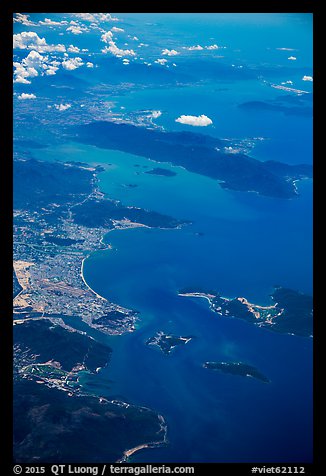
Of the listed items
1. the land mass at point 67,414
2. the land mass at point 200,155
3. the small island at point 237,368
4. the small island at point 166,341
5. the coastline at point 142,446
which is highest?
the land mass at point 200,155

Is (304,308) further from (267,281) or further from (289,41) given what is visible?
(289,41)

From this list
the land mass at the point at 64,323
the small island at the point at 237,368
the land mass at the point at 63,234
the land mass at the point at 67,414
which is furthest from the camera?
the land mass at the point at 63,234

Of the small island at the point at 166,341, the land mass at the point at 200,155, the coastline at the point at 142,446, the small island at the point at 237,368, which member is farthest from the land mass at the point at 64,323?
the land mass at the point at 200,155

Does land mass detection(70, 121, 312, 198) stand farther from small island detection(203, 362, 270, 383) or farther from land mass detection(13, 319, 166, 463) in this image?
land mass detection(13, 319, 166, 463)

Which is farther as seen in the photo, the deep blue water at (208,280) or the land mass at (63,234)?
the land mass at (63,234)

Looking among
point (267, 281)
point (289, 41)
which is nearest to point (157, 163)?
point (267, 281)

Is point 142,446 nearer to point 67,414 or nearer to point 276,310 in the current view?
point 67,414

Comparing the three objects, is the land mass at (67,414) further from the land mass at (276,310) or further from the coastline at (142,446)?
the land mass at (276,310)
